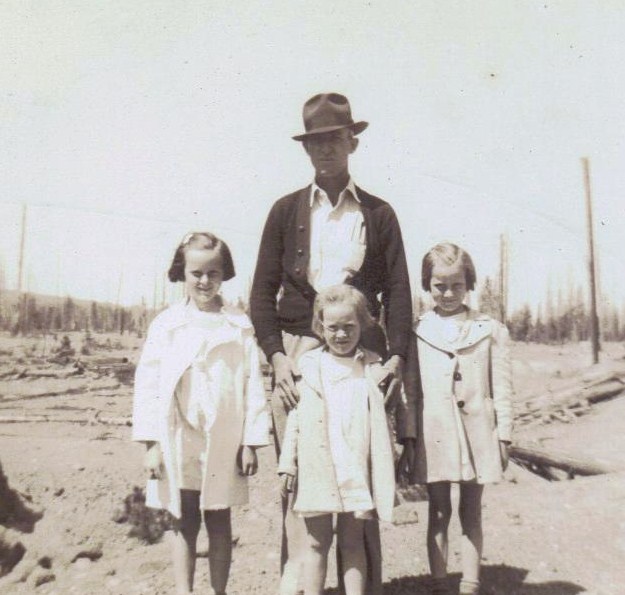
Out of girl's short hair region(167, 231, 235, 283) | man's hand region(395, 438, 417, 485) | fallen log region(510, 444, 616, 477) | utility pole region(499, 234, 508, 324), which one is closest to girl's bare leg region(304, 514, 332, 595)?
man's hand region(395, 438, 417, 485)

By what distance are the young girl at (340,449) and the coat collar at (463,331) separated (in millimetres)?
428

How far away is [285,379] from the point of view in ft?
9.27

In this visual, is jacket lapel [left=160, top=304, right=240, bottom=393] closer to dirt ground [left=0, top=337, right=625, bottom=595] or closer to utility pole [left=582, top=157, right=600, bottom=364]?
dirt ground [left=0, top=337, right=625, bottom=595]

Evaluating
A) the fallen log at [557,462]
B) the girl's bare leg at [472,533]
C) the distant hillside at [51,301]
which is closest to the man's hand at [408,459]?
the girl's bare leg at [472,533]

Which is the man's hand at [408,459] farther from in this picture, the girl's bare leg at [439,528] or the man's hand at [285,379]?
the man's hand at [285,379]

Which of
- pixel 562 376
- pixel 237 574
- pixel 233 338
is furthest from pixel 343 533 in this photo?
pixel 562 376

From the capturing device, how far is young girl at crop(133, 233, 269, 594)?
2.82 metres

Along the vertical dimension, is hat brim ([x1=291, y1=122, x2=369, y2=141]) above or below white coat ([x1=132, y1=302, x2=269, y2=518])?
above

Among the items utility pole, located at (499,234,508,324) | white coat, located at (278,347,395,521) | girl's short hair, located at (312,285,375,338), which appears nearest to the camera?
white coat, located at (278,347,395,521)

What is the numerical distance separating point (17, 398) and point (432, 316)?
5.07 meters

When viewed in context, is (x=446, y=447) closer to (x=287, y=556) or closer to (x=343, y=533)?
(x=343, y=533)

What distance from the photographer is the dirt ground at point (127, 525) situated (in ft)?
12.5

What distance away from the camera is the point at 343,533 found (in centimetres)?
274

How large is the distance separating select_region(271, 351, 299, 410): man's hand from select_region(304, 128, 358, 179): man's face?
31.7 inches
